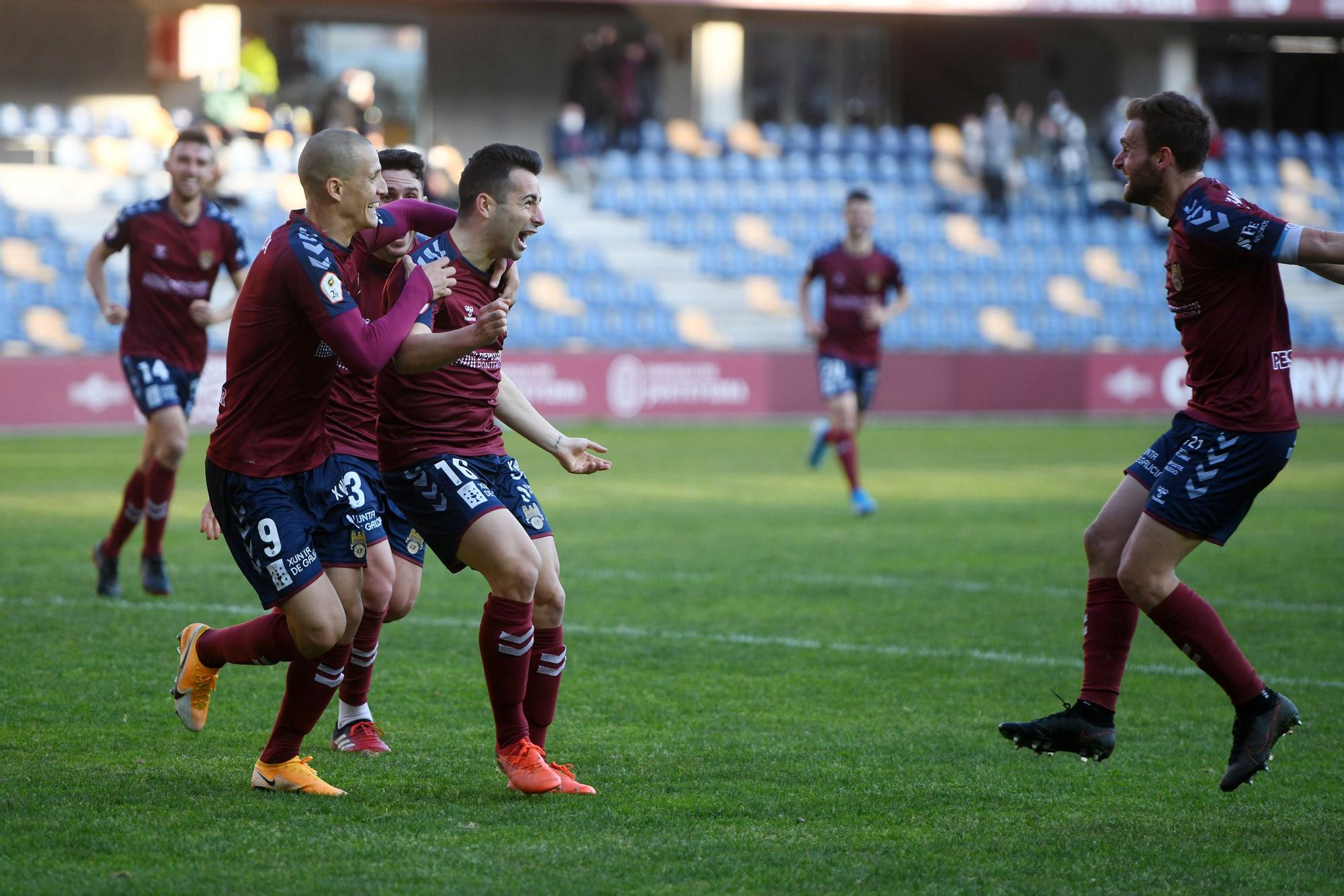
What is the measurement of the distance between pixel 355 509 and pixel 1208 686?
3.97m

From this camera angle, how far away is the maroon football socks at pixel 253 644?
16.3 feet

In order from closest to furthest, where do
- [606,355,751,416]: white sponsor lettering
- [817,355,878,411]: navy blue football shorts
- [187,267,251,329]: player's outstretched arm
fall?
[187,267,251,329]: player's outstretched arm < [817,355,878,411]: navy blue football shorts < [606,355,751,416]: white sponsor lettering

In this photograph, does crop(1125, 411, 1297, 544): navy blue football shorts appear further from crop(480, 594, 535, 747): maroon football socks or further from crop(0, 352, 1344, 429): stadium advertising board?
crop(0, 352, 1344, 429): stadium advertising board

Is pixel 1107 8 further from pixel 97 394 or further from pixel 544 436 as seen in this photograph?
pixel 544 436

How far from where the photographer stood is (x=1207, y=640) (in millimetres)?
5012

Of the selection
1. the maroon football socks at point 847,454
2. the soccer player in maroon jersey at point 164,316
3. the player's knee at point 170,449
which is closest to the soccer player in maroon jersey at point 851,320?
the maroon football socks at point 847,454

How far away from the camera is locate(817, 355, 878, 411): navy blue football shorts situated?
44.7 ft

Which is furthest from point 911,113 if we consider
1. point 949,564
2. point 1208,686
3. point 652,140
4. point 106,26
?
point 1208,686

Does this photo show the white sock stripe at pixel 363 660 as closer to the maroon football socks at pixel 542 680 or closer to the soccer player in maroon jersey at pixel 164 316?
the maroon football socks at pixel 542 680

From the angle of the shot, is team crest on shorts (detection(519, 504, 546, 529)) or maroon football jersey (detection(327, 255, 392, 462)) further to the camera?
maroon football jersey (detection(327, 255, 392, 462))

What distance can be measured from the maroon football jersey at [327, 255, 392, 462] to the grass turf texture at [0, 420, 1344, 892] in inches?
43.0

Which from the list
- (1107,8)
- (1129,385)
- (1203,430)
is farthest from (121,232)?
(1107,8)

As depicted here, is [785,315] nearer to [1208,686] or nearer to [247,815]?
[1208,686]

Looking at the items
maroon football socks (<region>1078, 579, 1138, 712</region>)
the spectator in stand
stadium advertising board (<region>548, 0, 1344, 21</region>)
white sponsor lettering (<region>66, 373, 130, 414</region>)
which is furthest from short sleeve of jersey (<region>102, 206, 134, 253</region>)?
the spectator in stand
